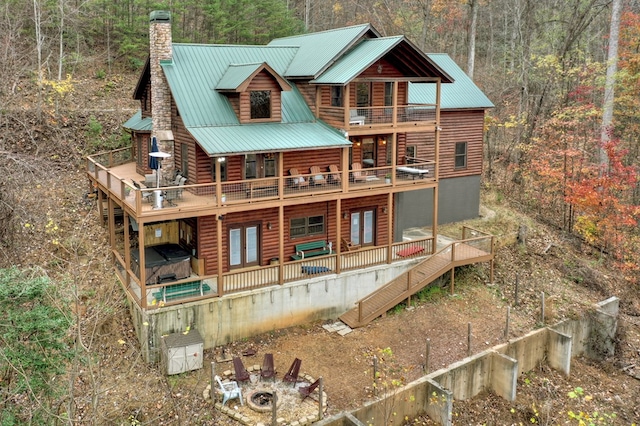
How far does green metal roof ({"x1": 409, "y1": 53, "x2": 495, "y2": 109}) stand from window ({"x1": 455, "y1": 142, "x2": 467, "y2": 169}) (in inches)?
78.3

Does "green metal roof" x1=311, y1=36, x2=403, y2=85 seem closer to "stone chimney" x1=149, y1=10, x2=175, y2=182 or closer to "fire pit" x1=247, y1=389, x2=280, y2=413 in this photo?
"stone chimney" x1=149, y1=10, x2=175, y2=182

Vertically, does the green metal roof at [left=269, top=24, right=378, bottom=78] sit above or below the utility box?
above

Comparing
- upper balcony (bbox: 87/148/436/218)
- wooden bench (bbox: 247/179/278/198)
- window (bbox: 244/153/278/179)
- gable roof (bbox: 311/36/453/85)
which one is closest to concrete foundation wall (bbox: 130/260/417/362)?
upper balcony (bbox: 87/148/436/218)

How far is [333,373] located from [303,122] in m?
10.2

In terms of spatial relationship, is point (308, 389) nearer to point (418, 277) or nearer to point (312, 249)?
point (312, 249)

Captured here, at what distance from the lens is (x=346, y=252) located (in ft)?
72.0

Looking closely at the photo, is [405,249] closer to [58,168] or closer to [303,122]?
[303,122]

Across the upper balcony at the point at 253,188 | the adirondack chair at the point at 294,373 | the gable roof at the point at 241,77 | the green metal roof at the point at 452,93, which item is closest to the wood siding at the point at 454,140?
the green metal roof at the point at 452,93

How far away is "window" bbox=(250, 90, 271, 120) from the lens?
21.7m

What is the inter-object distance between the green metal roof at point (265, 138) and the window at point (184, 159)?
1.61 m

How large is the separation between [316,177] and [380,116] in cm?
386

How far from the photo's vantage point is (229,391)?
15938mm

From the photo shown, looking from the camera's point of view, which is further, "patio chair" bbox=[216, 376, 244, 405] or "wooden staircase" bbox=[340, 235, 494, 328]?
"wooden staircase" bbox=[340, 235, 494, 328]

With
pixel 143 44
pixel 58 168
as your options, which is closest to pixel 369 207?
pixel 58 168
